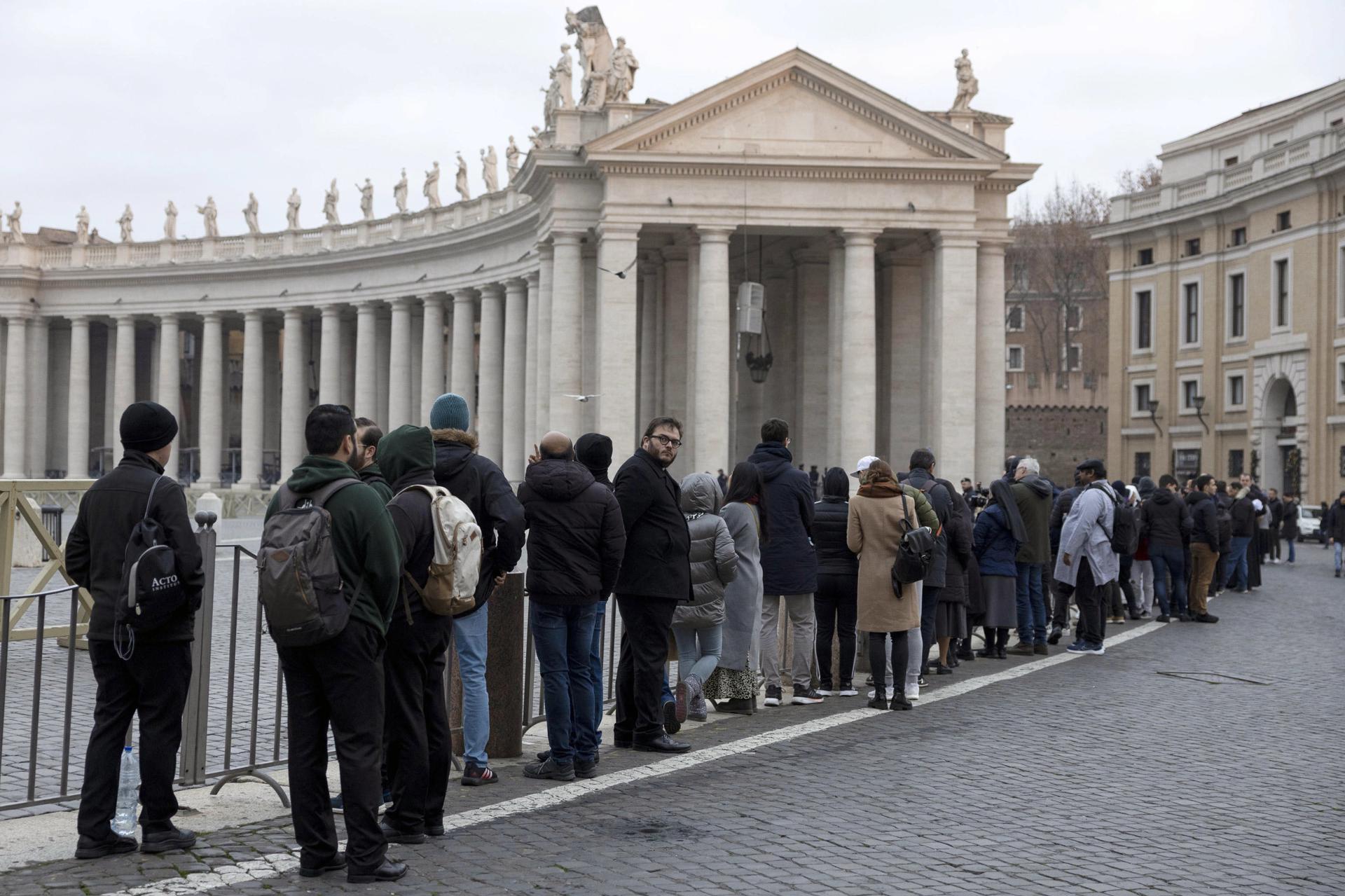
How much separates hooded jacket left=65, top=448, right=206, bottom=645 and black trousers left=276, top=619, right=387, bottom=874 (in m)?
0.61

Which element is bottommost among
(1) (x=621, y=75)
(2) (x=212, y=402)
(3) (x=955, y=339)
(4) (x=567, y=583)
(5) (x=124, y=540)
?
(4) (x=567, y=583)

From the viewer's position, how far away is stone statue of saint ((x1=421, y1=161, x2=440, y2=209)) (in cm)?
5984

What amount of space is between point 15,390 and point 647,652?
71.0 meters

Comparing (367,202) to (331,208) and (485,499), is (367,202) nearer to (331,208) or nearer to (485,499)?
(331,208)

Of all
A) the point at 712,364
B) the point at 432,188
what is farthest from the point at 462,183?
the point at 712,364

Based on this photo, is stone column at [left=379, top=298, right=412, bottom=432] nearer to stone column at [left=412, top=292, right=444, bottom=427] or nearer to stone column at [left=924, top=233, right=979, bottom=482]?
stone column at [left=412, top=292, right=444, bottom=427]

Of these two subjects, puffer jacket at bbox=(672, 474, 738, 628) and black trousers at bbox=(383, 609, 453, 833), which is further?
puffer jacket at bbox=(672, 474, 738, 628)

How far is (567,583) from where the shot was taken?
9078 mm

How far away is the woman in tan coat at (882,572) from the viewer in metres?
12.0

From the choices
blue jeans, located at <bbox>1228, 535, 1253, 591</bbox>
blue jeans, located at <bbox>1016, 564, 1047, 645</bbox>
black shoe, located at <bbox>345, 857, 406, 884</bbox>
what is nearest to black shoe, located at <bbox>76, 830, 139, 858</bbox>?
black shoe, located at <bbox>345, 857, 406, 884</bbox>

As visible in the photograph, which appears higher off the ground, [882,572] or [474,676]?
[882,572]

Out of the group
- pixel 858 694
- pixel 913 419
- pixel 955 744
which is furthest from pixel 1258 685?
pixel 913 419

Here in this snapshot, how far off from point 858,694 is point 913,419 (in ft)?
114

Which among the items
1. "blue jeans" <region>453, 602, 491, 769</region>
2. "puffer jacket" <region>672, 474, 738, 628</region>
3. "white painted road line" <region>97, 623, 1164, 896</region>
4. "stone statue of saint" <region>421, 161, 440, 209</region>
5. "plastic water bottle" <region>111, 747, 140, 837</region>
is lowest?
"white painted road line" <region>97, 623, 1164, 896</region>
